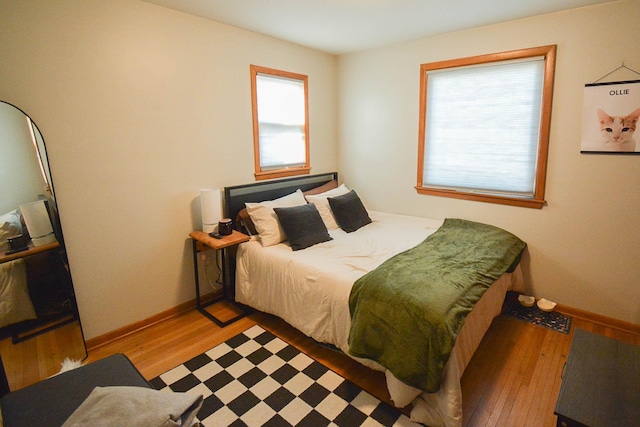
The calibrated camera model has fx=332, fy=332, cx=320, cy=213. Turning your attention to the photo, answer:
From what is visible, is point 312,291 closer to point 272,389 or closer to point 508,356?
point 272,389

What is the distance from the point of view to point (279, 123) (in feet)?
11.6

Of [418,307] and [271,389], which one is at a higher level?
[418,307]

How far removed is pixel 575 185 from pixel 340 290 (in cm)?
216

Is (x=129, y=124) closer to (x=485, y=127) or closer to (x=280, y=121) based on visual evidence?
(x=280, y=121)

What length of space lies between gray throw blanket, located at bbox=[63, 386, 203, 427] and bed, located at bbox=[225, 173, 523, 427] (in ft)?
3.49

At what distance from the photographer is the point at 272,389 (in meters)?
2.07

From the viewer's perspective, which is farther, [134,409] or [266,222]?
[266,222]

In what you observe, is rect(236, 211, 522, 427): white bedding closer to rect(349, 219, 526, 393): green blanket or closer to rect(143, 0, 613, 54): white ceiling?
rect(349, 219, 526, 393): green blanket

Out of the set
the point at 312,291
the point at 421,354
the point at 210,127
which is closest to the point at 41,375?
the point at 312,291

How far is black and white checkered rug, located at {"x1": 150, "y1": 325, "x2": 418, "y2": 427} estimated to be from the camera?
→ 1858 mm

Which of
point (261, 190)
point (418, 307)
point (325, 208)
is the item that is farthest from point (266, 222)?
point (418, 307)

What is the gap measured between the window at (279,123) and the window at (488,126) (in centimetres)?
129

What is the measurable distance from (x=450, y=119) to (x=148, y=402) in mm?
3296

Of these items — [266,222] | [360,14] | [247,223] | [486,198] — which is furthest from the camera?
[486,198]
